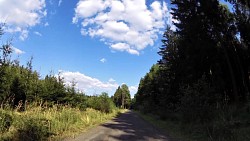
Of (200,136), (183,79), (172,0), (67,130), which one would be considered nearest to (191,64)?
(183,79)

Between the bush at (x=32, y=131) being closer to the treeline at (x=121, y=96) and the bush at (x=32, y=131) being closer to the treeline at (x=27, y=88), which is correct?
the treeline at (x=27, y=88)

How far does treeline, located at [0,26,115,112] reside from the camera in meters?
17.3

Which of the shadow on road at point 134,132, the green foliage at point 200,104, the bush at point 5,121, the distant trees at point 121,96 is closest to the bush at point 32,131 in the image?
the bush at point 5,121

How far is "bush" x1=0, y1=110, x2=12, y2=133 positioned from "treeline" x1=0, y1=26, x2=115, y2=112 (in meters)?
2.14

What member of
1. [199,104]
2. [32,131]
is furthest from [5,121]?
[199,104]

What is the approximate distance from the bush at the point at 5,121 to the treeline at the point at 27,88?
84.1 inches

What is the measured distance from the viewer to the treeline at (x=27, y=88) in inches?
680

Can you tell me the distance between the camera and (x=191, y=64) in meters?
30.2

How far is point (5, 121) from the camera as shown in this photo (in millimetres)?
12578

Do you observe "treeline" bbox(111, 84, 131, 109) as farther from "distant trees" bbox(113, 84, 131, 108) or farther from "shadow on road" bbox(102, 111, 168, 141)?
"shadow on road" bbox(102, 111, 168, 141)

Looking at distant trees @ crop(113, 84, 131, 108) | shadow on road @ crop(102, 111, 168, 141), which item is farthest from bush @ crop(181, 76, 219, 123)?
distant trees @ crop(113, 84, 131, 108)

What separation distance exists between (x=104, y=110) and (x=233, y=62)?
18.8 m

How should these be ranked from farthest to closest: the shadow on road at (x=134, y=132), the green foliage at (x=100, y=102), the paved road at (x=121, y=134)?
the green foliage at (x=100, y=102) < the shadow on road at (x=134, y=132) < the paved road at (x=121, y=134)

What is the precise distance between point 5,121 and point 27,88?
880 cm
